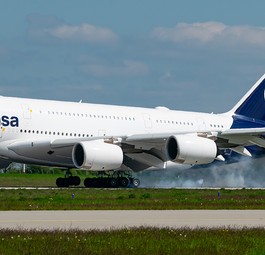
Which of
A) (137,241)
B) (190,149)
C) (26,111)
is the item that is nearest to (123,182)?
(190,149)

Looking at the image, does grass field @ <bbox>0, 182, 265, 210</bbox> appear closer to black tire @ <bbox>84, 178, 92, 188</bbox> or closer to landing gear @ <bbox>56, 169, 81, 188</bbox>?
black tire @ <bbox>84, 178, 92, 188</bbox>

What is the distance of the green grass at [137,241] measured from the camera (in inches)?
619

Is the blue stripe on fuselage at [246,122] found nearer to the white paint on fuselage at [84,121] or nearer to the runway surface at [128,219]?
the white paint on fuselage at [84,121]

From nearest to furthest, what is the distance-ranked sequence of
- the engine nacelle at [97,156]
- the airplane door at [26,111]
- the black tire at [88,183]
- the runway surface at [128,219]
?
the runway surface at [128,219]
the engine nacelle at [97,156]
the airplane door at [26,111]
the black tire at [88,183]

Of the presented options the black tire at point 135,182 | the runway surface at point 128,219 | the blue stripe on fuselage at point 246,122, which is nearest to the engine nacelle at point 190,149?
the black tire at point 135,182

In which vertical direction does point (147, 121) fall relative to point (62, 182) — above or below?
above

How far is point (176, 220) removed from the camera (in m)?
23.2

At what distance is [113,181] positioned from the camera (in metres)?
47.8

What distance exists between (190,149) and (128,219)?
856 inches

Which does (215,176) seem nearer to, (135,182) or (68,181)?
(135,182)

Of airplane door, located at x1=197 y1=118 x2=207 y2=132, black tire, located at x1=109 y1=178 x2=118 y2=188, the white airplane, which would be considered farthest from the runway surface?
airplane door, located at x1=197 y1=118 x2=207 y2=132

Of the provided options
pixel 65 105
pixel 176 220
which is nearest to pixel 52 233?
pixel 176 220

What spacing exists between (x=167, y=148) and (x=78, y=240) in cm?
2853

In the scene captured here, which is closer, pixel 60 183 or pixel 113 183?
pixel 113 183
